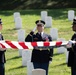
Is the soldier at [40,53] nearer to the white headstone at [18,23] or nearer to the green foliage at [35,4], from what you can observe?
the white headstone at [18,23]

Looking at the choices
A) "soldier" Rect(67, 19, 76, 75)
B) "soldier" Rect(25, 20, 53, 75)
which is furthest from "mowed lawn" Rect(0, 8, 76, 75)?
"soldier" Rect(67, 19, 76, 75)

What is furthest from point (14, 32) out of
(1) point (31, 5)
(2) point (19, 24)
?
(1) point (31, 5)

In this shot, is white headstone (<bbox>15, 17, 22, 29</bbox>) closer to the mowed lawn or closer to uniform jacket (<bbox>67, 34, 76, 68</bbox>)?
the mowed lawn

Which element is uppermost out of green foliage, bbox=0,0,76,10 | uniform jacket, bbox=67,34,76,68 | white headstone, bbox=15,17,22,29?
green foliage, bbox=0,0,76,10

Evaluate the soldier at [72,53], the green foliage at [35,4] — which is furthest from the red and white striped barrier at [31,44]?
the green foliage at [35,4]

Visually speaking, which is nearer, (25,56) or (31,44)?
(31,44)

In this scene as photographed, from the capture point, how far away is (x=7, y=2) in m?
28.7

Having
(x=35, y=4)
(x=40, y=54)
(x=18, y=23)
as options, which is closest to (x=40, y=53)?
(x=40, y=54)

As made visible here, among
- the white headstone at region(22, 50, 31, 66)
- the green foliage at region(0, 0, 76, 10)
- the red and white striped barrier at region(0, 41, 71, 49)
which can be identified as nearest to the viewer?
the red and white striped barrier at region(0, 41, 71, 49)

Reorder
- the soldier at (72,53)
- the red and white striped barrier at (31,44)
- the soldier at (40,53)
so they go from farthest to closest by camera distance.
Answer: the red and white striped barrier at (31,44) < the soldier at (40,53) < the soldier at (72,53)

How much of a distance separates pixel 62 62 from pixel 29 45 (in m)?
3.38

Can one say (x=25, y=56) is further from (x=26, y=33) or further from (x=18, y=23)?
(x=18, y=23)

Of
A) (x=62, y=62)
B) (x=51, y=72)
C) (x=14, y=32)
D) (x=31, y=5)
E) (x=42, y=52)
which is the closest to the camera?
(x=42, y=52)

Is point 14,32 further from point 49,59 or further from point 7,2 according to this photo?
point 7,2
